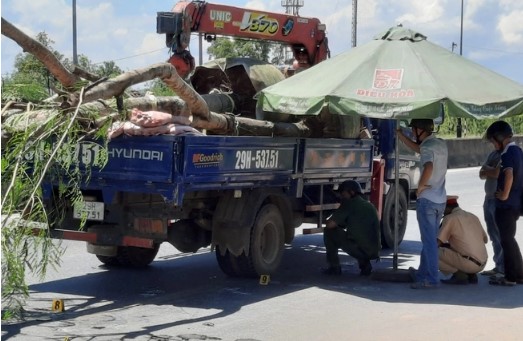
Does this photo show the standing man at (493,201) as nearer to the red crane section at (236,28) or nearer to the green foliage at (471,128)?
the red crane section at (236,28)

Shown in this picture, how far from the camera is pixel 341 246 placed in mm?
11648

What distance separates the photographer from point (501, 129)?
11.1m

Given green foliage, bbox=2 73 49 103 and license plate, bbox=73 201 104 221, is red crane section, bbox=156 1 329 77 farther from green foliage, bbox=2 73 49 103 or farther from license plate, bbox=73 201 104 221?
green foliage, bbox=2 73 49 103

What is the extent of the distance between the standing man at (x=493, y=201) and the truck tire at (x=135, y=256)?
406 centimetres

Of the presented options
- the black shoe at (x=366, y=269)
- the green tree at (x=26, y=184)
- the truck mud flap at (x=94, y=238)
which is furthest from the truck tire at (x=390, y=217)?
the green tree at (x=26, y=184)

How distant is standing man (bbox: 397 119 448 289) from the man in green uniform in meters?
0.79

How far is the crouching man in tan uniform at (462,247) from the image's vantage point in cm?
1112

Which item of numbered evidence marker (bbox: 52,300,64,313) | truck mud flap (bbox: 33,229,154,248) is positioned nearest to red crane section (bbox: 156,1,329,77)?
truck mud flap (bbox: 33,229,154,248)

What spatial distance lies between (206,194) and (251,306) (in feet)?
4.79

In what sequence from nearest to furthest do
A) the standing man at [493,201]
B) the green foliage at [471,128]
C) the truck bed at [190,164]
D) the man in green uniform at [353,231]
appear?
the truck bed at [190,164] < the standing man at [493,201] < the man in green uniform at [353,231] < the green foliage at [471,128]

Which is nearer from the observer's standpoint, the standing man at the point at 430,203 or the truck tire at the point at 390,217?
the standing man at the point at 430,203

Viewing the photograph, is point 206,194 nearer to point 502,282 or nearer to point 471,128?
point 502,282

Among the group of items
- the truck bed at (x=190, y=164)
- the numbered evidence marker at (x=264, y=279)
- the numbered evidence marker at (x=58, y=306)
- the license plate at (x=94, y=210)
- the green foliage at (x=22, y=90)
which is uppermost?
the green foliage at (x=22, y=90)

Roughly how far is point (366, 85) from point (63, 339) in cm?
473
